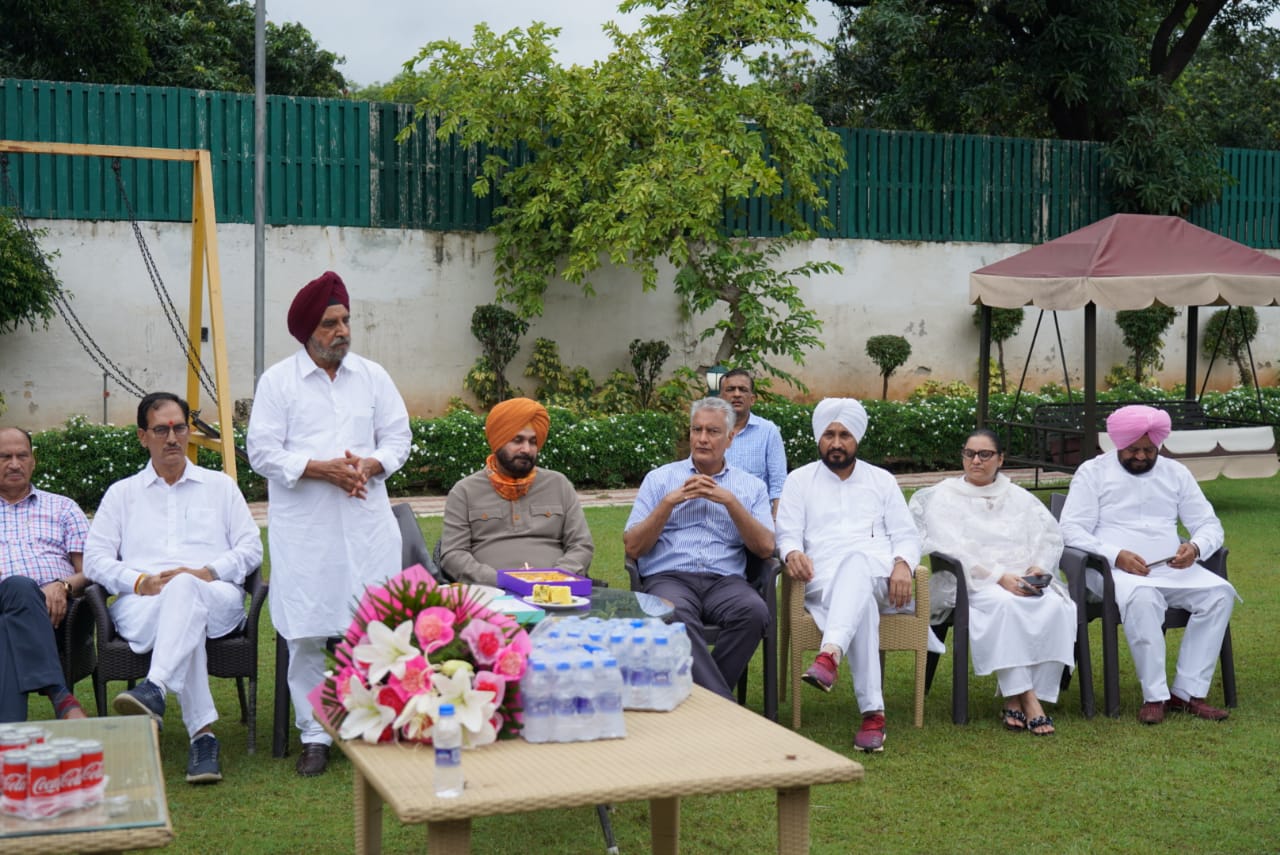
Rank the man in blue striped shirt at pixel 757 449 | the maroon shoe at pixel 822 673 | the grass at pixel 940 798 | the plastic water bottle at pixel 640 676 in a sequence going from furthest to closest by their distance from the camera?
1. the man in blue striped shirt at pixel 757 449
2. the maroon shoe at pixel 822 673
3. the grass at pixel 940 798
4. the plastic water bottle at pixel 640 676

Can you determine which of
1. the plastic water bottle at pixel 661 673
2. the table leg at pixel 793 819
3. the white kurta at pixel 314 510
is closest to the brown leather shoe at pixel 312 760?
the white kurta at pixel 314 510

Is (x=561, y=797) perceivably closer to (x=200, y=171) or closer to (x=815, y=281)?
(x=200, y=171)

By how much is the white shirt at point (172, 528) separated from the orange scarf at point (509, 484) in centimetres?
101

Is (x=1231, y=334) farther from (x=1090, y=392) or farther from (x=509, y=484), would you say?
(x=509, y=484)

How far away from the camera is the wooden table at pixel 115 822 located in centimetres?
313

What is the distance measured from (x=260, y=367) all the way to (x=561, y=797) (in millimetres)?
11525

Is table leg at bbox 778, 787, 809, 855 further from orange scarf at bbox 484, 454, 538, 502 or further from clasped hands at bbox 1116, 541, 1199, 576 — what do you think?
clasped hands at bbox 1116, 541, 1199, 576

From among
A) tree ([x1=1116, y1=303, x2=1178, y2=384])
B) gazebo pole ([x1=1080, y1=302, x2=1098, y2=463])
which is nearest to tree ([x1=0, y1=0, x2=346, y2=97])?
gazebo pole ([x1=1080, y1=302, x2=1098, y2=463])

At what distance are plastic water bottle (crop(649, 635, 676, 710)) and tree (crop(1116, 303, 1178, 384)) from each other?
642 inches

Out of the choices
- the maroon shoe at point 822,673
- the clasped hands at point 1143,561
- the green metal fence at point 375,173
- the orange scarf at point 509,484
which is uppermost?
the green metal fence at point 375,173

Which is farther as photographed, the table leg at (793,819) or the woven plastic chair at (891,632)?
the woven plastic chair at (891,632)

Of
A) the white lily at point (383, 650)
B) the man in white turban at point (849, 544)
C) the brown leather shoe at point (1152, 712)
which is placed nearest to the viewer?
the white lily at point (383, 650)

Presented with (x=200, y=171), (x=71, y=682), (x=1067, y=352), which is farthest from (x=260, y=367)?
(x=1067, y=352)

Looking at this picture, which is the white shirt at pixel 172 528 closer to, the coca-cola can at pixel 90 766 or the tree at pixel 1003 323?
the coca-cola can at pixel 90 766
